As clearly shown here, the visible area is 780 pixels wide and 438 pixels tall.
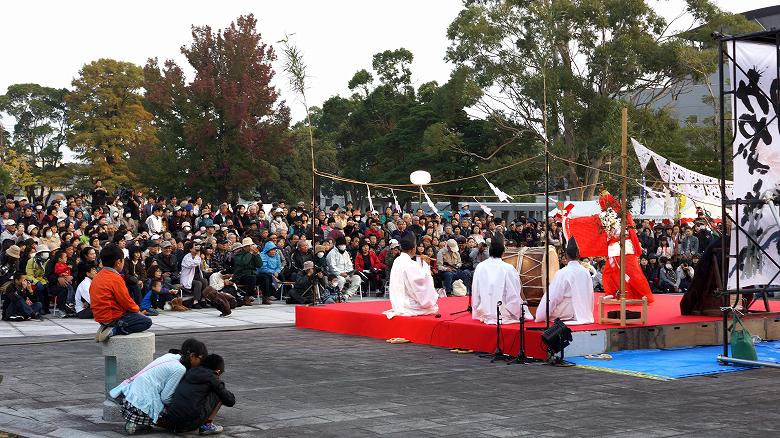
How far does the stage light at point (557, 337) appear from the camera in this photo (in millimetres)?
11305

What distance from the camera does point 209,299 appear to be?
17.7m

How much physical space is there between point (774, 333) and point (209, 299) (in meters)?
9.85

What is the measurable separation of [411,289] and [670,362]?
4.16m

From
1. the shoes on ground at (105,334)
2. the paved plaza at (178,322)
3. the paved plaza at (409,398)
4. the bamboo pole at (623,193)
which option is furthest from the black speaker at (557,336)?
the paved plaza at (178,322)

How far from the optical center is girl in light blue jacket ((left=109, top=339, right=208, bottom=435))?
777cm

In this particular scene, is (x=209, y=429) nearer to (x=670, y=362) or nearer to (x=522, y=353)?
(x=522, y=353)

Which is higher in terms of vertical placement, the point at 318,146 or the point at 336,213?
the point at 318,146

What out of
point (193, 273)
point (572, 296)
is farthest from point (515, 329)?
point (193, 273)

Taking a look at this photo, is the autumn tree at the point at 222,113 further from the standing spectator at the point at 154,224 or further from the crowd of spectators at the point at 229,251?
the standing spectator at the point at 154,224

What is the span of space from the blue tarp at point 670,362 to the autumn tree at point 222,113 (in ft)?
77.0

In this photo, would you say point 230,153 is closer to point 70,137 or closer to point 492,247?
point 70,137

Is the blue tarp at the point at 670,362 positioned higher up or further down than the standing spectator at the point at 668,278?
further down

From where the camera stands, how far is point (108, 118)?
4484cm

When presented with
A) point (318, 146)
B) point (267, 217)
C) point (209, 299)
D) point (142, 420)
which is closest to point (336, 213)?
point (267, 217)
